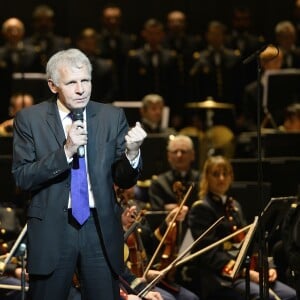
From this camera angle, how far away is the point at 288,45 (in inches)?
420

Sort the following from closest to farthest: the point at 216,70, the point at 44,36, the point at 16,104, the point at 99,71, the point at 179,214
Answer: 1. the point at 179,214
2. the point at 16,104
3. the point at 99,71
4. the point at 216,70
5. the point at 44,36

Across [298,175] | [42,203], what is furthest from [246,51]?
[42,203]

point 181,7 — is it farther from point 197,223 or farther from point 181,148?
point 197,223

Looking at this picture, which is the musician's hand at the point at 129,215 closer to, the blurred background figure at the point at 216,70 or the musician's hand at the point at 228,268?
the musician's hand at the point at 228,268

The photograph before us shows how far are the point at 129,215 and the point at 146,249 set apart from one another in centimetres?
120

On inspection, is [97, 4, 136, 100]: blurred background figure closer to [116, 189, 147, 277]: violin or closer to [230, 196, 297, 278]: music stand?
[116, 189, 147, 277]: violin

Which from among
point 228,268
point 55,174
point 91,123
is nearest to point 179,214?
point 228,268

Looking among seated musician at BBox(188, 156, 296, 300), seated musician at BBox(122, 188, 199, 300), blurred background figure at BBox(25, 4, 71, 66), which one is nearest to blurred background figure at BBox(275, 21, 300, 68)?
blurred background figure at BBox(25, 4, 71, 66)

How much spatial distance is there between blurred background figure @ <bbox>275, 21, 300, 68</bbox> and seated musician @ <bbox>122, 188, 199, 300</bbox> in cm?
467

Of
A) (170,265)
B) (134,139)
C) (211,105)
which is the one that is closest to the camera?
(134,139)

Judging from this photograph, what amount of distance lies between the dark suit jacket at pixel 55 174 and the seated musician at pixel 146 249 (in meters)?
1.12

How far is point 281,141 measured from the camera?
856 centimetres

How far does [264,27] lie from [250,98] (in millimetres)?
2735

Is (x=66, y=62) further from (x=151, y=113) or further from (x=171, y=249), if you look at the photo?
(x=151, y=113)
